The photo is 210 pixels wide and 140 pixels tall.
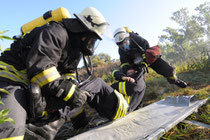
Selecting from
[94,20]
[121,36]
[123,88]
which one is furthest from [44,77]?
[121,36]

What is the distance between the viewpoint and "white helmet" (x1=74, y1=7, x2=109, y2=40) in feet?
7.27

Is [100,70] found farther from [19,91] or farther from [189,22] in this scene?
[189,22]

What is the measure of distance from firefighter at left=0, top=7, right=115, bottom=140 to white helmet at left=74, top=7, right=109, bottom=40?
0.09m

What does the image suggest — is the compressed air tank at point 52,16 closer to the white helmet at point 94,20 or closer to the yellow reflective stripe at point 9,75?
the white helmet at point 94,20

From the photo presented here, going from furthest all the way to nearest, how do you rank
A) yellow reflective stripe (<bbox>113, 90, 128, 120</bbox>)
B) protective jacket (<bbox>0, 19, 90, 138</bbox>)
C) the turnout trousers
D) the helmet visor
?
the helmet visor → yellow reflective stripe (<bbox>113, 90, 128, 120</bbox>) → protective jacket (<bbox>0, 19, 90, 138</bbox>) → the turnout trousers

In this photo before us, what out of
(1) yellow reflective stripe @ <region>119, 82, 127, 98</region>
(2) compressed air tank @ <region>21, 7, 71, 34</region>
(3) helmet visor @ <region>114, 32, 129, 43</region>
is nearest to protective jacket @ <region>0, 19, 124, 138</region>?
(2) compressed air tank @ <region>21, 7, 71, 34</region>

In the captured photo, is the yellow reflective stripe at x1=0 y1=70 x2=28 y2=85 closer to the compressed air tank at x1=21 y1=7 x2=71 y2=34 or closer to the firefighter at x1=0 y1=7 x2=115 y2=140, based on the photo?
the firefighter at x1=0 y1=7 x2=115 y2=140

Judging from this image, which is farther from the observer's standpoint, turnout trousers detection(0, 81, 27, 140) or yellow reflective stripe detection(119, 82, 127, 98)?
yellow reflective stripe detection(119, 82, 127, 98)

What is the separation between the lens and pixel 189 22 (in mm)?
32188

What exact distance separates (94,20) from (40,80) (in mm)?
1342

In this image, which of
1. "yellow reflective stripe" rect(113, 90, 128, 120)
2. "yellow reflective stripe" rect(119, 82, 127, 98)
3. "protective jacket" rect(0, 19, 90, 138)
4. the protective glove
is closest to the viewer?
"protective jacket" rect(0, 19, 90, 138)

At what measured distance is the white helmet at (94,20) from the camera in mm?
2215

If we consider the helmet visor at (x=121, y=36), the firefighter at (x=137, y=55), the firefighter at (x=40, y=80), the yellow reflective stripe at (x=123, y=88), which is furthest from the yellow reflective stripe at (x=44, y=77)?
the helmet visor at (x=121, y=36)

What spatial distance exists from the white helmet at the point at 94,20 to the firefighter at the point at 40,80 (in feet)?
0.30
